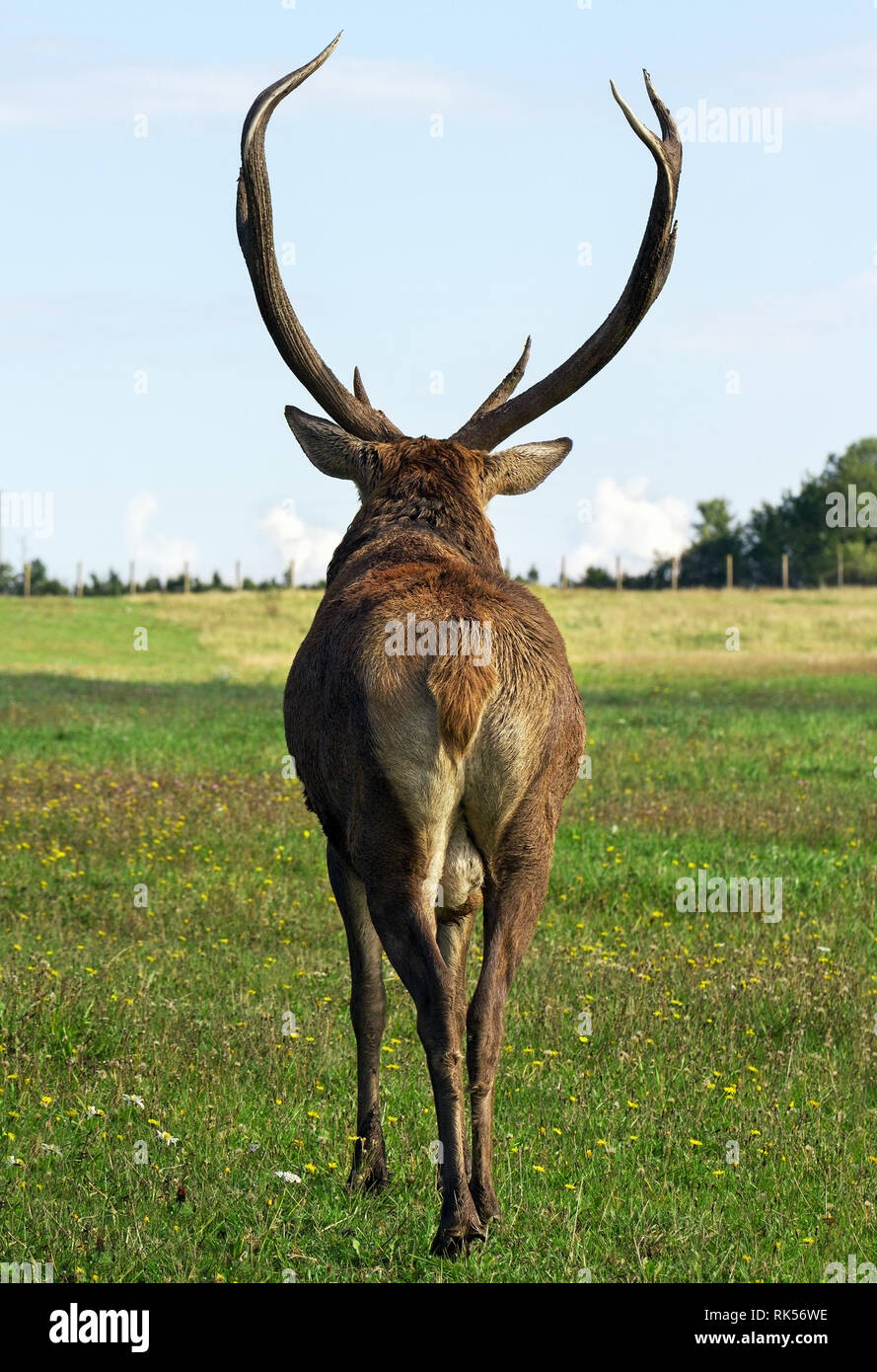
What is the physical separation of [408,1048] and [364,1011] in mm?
1594

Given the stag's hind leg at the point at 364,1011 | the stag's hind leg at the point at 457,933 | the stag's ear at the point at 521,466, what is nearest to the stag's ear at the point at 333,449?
the stag's ear at the point at 521,466

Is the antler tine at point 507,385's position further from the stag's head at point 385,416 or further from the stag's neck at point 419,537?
the stag's neck at point 419,537

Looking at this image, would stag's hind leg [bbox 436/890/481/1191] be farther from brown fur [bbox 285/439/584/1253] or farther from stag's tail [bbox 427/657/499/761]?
stag's tail [bbox 427/657/499/761]

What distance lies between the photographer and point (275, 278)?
612 cm

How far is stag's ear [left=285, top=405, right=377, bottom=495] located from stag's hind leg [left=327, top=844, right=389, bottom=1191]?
1.52 meters

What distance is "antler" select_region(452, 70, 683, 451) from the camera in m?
5.84

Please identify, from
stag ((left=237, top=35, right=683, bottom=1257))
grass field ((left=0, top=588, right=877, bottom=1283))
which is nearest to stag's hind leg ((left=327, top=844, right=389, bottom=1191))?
stag ((left=237, top=35, right=683, bottom=1257))

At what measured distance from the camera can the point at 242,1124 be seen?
228 inches

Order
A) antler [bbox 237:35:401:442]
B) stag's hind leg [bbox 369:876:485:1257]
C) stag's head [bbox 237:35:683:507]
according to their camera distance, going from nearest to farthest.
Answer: stag's hind leg [bbox 369:876:485:1257]
stag's head [bbox 237:35:683:507]
antler [bbox 237:35:401:442]

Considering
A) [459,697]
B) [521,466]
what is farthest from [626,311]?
[459,697]

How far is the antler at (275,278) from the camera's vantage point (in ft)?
19.6

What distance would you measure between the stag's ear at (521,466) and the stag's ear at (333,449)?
18.7 inches

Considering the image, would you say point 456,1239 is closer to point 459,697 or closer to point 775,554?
point 459,697

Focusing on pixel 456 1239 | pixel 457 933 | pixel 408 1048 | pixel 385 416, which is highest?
pixel 385 416
